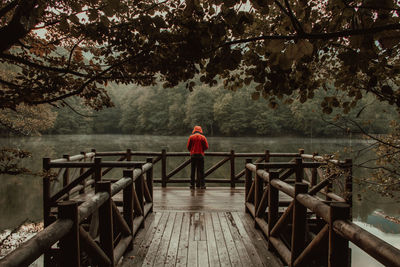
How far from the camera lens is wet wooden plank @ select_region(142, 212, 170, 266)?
3.57 metres

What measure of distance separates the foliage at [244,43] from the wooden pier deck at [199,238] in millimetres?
2346

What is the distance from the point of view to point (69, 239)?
220cm

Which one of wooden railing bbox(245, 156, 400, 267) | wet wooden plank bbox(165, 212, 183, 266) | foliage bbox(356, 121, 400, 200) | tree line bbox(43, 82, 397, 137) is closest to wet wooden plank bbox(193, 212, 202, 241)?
wet wooden plank bbox(165, 212, 183, 266)

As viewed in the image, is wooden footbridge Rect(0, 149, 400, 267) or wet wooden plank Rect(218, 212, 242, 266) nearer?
wooden footbridge Rect(0, 149, 400, 267)

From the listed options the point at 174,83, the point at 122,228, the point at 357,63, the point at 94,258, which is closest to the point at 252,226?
the point at 122,228

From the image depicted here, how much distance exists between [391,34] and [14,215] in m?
14.0

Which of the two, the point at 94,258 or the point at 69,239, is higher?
the point at 69,239

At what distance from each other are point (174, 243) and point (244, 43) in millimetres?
3108

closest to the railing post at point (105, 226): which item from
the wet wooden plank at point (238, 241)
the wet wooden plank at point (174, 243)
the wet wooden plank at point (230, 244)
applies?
the wet wooden plank at point (174, 243)

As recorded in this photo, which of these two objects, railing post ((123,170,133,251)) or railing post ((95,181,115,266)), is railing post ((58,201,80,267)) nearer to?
railing post ((95,181,115,266))

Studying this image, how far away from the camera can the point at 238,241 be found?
4.23 meters

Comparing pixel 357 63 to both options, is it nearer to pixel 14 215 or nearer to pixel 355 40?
pixel 355 40

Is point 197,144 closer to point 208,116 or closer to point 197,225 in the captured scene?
point 197,225

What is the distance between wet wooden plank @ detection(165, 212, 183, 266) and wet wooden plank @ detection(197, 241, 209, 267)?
0.33 m
